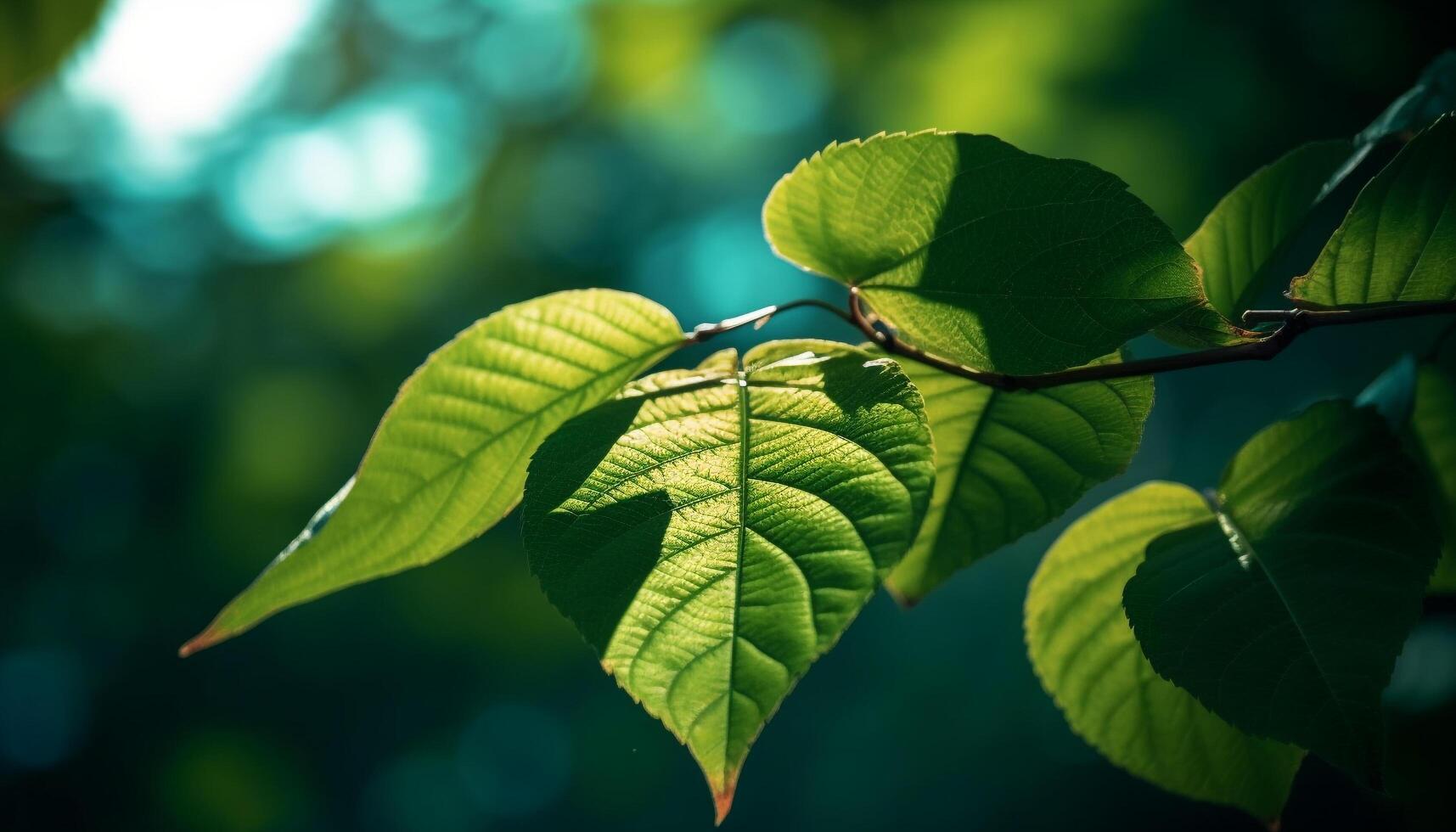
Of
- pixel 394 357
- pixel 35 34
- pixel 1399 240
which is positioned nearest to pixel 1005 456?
pixel 1399 240

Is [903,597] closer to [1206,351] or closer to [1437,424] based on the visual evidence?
[1206,351]

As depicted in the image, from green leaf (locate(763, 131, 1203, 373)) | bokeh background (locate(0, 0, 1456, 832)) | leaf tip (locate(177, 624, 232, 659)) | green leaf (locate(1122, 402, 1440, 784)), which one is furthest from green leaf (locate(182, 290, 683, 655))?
bokeh background (locate(0, 0, 1456, 832))

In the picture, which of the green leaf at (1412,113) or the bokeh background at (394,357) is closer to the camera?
the green leaf at (1412,113)

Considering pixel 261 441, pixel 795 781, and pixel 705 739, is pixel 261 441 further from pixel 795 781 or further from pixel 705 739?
pixel 705 739

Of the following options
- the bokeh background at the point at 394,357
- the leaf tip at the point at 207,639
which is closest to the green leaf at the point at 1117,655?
the leaf tip at the point at 207,639

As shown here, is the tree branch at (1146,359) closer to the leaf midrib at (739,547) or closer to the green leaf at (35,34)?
the leaf midrib at (739,547)

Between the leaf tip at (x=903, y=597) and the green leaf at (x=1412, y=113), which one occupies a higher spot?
the green leaf at (x=1412, y=113)
